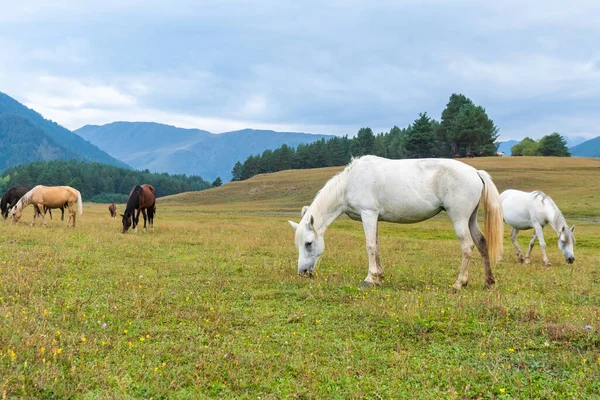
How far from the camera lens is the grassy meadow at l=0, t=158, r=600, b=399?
451cm

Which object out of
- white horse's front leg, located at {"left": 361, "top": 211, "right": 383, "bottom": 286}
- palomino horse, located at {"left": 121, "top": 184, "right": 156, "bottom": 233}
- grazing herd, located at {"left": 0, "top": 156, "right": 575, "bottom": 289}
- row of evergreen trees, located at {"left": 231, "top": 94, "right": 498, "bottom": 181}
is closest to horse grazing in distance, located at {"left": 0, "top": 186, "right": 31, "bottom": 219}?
palomino horse, located at {"left": 121, "top": 184, "right": 156, "bottom": 233}

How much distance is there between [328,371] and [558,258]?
14.6 m

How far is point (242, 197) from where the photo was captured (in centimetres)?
9038

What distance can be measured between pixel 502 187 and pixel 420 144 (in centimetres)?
3540

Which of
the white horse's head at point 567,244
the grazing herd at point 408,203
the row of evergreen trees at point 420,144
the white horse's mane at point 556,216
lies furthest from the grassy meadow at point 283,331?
the row of evergreen trees at point 420,144

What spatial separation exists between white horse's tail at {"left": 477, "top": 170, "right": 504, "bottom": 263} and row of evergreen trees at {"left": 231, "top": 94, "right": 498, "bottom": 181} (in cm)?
7789

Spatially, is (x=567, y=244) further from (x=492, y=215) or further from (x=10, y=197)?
(x=10, y=197)

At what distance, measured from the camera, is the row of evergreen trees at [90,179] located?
13688 cm

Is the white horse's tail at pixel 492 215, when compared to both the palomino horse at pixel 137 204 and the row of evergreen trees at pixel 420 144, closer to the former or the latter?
the palomino horse at pixel 137 204

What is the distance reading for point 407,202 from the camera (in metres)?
9.66

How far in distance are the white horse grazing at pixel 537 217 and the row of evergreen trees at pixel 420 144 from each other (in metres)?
70.9

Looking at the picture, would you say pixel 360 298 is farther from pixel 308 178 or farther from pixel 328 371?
pixel 308 178

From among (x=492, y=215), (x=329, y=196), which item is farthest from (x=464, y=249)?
(x=329, y=196)

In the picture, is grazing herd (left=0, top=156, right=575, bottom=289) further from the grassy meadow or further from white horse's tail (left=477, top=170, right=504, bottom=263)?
the grassy meadow
